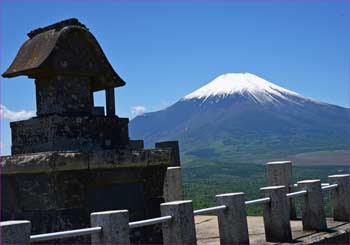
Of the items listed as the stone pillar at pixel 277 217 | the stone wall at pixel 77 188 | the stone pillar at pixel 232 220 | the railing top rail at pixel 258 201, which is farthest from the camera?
the stone pillar at pixel 277 217

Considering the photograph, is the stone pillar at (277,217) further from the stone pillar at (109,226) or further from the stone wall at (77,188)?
the stone pillar at (109,226)

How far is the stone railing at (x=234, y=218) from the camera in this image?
19.1 ft

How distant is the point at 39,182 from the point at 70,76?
6.10 feet

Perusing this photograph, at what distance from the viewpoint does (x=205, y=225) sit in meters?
11.9

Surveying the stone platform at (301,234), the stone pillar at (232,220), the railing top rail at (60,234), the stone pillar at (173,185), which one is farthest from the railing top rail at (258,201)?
the stone pillar at (173,185)

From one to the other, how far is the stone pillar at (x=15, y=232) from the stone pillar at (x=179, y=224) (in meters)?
2.18

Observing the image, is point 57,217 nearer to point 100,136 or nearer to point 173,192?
point 100,136

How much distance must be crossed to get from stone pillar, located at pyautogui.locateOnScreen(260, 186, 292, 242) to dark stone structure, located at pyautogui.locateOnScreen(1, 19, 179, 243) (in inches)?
69.7

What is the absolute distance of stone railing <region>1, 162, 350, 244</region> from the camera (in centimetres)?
584

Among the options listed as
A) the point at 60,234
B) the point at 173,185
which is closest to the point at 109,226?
the point at 60,234

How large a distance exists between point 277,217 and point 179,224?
2187 millimetres

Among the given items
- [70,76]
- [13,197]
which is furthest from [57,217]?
[70,76]

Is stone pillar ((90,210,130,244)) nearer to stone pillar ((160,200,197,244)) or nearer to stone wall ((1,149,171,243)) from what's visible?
stone pillar ((160,200,197,244))

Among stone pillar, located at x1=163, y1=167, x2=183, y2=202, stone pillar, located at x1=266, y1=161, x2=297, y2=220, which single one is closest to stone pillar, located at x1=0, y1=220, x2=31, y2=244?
stone pillar, located at x1=163, y1=167, x2=183, y2=202
